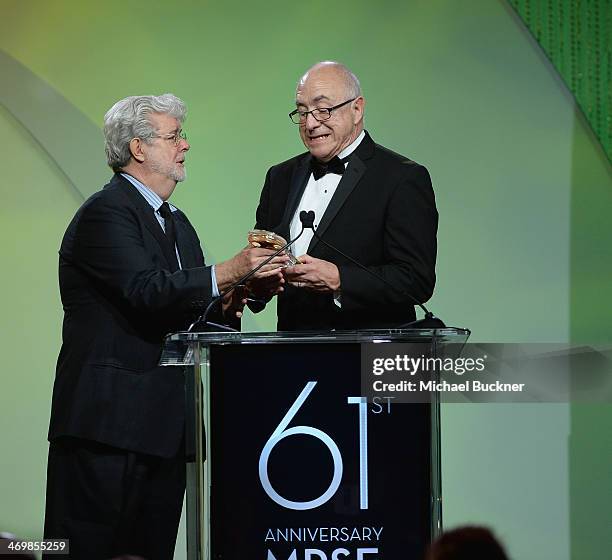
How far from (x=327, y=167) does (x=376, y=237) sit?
29 cm

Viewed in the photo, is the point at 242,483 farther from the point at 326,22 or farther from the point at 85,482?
the point at 326,22

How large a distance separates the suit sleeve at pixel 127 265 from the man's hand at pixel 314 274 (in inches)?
9.3

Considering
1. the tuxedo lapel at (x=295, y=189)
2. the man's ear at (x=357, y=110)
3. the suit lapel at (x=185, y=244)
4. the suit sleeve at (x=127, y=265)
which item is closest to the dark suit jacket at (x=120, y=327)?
the suit sleeve at (x=127, y=265)

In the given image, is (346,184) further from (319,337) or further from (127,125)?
(319,337)

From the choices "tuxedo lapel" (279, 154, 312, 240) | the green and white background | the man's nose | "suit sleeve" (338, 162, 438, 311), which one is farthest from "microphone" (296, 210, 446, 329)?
the green and white background

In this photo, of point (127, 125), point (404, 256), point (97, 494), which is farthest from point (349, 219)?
point (97, 494)

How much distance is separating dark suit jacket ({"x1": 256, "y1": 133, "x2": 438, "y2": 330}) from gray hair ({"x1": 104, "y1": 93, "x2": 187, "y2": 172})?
0.47 metres

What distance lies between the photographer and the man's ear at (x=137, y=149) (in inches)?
135

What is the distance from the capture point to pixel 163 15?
463cm

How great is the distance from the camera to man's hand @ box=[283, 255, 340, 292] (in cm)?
308

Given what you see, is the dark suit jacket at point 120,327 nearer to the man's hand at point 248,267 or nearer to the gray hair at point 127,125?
the man's hand at point 248,267

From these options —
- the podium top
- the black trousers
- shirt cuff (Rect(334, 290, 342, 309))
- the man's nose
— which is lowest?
the black trousers

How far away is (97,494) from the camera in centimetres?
314

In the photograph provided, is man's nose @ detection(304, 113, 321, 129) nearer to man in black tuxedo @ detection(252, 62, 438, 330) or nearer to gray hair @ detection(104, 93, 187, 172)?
man in black tuxedo @ detection(252, 62, 438, 330)
